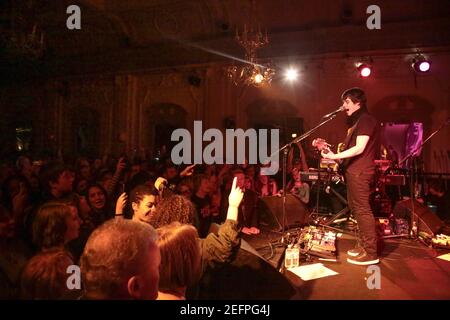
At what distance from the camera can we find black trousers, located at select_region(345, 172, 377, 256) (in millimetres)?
3471

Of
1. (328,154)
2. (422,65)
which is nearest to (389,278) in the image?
(328,154)

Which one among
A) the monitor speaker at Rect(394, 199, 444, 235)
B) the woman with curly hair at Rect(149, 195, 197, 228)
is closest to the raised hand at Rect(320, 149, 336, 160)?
the monitor speaker at Rect(394, 199, 444, 235)

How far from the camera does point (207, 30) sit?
1005 cm

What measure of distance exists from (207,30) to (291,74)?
2.83 m

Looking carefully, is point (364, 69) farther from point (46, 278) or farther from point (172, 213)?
point (46, 278)

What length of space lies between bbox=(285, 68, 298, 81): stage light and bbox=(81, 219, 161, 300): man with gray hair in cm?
847

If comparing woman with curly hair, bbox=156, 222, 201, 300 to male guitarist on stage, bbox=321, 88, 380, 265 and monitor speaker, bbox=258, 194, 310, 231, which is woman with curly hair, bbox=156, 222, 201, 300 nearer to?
male guitarist on stage, bbox=321, 88, 380, 265

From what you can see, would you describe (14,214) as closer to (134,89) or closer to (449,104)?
→ (134,89)

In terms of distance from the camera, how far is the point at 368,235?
3.47 meters

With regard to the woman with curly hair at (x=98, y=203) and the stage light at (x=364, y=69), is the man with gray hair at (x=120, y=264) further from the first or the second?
the stage light at (x=364, y=69)

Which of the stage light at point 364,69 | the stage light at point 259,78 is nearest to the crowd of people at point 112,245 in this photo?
the stage light at point 259,78
